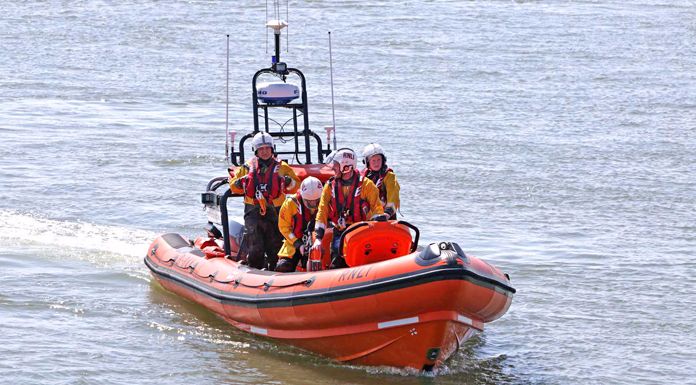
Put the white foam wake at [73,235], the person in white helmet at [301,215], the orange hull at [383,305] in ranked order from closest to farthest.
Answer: the orange hull at [383,305]
the person in white helmet at [301,215]
the white foam wake at [73,235]

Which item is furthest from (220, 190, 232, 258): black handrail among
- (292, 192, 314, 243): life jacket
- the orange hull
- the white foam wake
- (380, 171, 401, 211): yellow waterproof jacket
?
the white foam wake

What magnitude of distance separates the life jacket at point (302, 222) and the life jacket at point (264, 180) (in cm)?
43

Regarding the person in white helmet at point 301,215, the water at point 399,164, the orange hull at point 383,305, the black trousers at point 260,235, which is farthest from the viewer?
the black trousers at point 260,235

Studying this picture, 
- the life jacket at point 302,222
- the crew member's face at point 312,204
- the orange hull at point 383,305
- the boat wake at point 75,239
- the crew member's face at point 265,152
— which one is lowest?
the boat wake at point 75,239

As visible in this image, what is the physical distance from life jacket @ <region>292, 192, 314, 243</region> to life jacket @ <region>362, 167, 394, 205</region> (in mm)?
534

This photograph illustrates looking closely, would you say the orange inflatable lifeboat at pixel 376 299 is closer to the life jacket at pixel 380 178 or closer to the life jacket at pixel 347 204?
the life jacket at pixel 347 204

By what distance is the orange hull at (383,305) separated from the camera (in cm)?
733

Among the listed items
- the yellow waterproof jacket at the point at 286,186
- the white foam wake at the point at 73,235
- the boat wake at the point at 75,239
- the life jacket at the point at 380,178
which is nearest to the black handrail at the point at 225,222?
the yellow waterproof jacket at the point at 286,186

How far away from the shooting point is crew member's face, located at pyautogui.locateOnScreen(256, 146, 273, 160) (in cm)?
873

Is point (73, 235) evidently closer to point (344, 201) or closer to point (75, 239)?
point (75, 239)

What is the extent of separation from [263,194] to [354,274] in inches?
57.3

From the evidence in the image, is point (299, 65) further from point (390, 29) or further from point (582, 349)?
point (582, 349)

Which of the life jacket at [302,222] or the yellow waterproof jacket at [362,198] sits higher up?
the yellow waterproof jacket at [362,198]

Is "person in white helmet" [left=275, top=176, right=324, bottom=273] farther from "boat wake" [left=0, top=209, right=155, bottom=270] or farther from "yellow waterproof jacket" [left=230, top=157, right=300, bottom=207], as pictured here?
"boat wake" [left=0, top=209, right=155, bottom=270]
